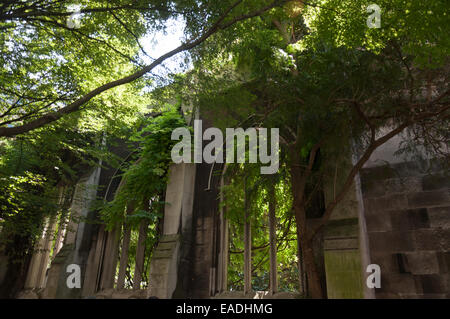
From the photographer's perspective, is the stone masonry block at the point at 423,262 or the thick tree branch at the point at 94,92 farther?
the stone masonry block at the point at 423,262

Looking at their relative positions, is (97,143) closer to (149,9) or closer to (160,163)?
(160,163)

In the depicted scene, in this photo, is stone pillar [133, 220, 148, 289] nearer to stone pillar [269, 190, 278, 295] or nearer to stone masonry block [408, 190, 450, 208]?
stone pillar [269, 190, 278, 295]

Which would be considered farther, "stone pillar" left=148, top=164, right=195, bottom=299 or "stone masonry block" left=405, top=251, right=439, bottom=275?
"stone pillar" left=148, top=164, right=195, bottom=299

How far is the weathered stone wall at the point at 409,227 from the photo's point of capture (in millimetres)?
5023

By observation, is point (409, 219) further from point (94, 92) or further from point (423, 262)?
point (94, 92)

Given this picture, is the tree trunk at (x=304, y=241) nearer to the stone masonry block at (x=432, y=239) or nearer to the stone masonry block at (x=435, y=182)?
the stone masonry block at (x=432, y=239)

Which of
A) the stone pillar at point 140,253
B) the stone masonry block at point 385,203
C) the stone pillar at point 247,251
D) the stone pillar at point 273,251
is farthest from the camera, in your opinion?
the stone pillar at point 140,253

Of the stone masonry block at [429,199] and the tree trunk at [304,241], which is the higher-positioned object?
the stone masonry block at [429,199]

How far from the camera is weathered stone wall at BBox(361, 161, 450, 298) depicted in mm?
5023

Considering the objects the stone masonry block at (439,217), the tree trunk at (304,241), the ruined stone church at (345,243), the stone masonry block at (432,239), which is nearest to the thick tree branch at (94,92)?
the tree trunk at (304,241)

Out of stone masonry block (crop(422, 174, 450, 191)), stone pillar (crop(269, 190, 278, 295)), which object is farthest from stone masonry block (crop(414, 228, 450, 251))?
stone pillar (crop(269, 190, 278, 295))

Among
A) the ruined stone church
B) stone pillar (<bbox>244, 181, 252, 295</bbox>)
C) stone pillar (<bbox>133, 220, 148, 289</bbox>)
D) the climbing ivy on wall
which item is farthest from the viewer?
the climbing ivy on wall

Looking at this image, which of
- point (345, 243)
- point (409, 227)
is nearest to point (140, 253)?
point (345, 243)

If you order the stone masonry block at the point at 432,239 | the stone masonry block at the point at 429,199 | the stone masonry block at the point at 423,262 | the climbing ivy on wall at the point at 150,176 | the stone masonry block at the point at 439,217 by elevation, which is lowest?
the stone masonry block at the point at 423,262
